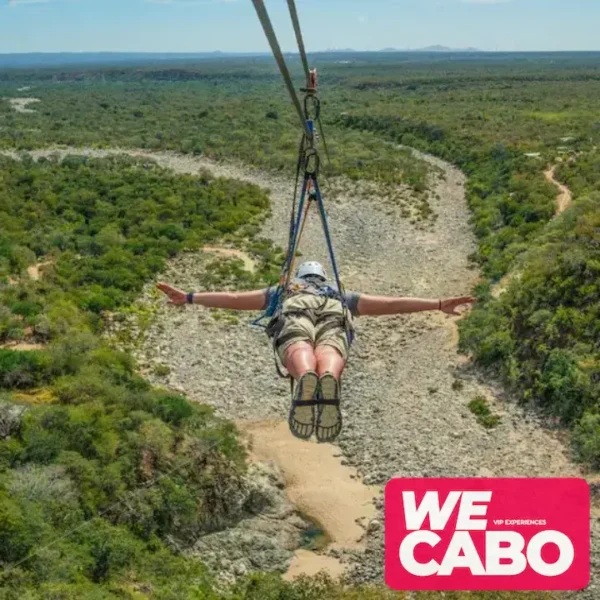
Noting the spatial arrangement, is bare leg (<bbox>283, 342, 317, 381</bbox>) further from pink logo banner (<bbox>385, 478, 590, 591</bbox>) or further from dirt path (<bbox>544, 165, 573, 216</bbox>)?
dirt path (<bbox>544, 165, 573, 216</bbox>)

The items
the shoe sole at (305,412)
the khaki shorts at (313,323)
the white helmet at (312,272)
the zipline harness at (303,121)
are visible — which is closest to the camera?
the zipline harness at (303,121)

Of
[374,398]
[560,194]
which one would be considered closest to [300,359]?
[374,398]

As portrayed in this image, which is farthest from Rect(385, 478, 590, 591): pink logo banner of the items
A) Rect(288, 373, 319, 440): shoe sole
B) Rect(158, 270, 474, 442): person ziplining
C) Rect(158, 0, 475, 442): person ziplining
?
Rect(288, 373, 319, 440): shoe sole

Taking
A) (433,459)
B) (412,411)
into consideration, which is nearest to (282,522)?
(433,459)

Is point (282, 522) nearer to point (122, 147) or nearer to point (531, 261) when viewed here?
point (531, 261)

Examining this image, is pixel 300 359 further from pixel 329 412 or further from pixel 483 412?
pixel 483 412

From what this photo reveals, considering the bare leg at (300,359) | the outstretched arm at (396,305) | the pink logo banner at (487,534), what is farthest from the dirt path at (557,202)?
the bare leg at (300,359)

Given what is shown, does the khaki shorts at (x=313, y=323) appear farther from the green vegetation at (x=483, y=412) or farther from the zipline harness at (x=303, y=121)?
the green vegetation at (x=483, y=412)
